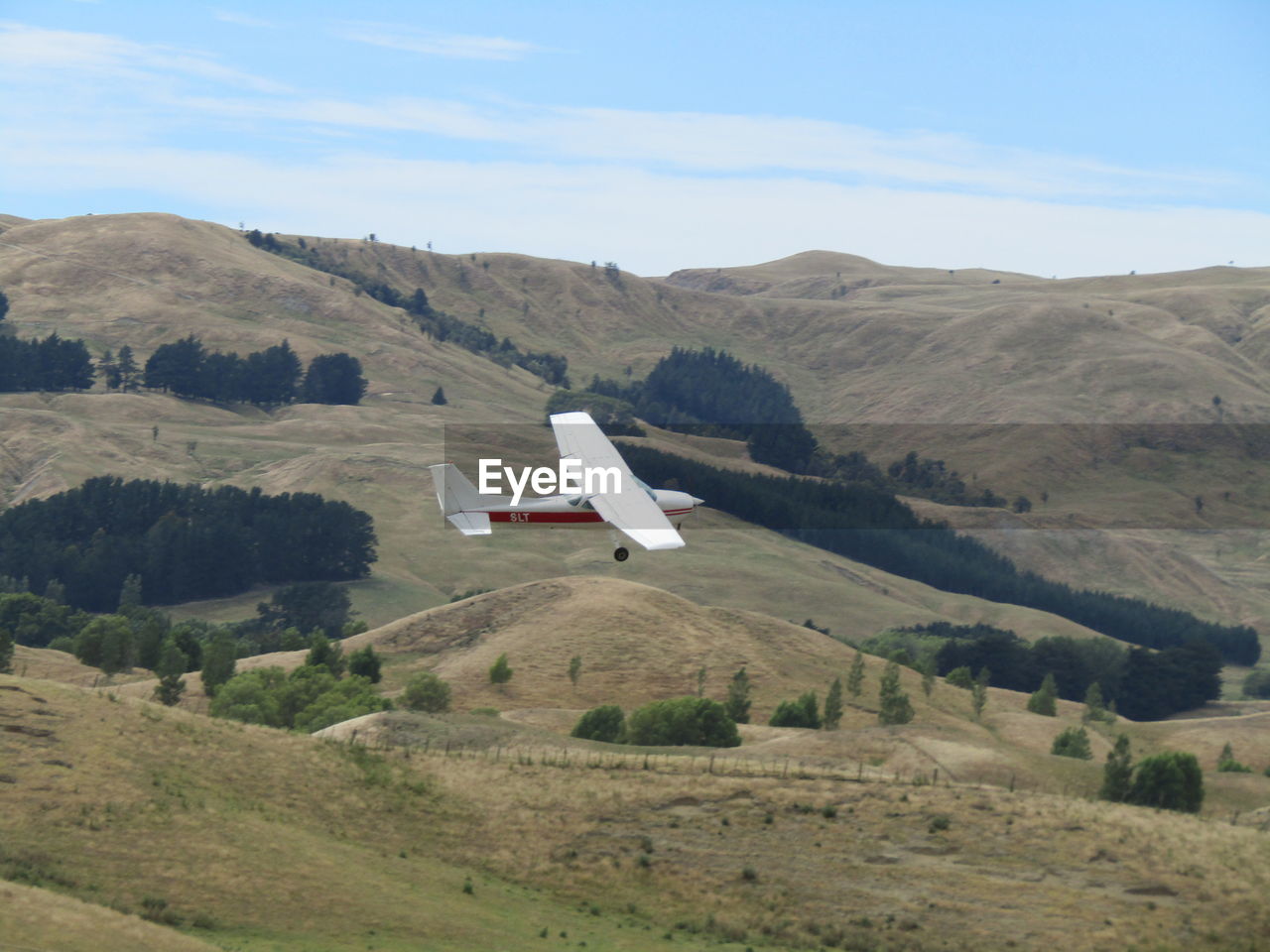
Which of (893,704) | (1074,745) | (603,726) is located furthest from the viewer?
(893,704)

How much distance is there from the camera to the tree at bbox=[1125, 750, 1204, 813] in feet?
361

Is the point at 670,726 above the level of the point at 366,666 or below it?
above

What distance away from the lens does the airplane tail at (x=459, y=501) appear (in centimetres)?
8138

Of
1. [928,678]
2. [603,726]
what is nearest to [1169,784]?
[603,726]

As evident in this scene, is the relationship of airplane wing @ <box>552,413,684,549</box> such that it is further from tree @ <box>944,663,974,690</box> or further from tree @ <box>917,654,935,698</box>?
tree @ <box>944,663,974,690</box>

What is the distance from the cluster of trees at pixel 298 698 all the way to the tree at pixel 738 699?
34.4 meters

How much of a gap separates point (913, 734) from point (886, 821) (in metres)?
35.3

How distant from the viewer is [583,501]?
77.1m

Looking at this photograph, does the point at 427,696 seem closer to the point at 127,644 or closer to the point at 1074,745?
the point at 127,644

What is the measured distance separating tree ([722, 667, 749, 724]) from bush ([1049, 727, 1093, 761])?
111ft

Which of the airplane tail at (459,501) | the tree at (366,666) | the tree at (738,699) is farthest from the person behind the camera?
the tree at (366,666)

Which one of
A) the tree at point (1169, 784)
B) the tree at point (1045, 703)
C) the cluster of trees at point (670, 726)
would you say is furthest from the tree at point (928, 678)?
the cluster of trees at point (670, 726)

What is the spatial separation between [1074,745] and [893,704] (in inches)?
761

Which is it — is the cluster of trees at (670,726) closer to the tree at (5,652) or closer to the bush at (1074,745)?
the bush at (1074,745)
